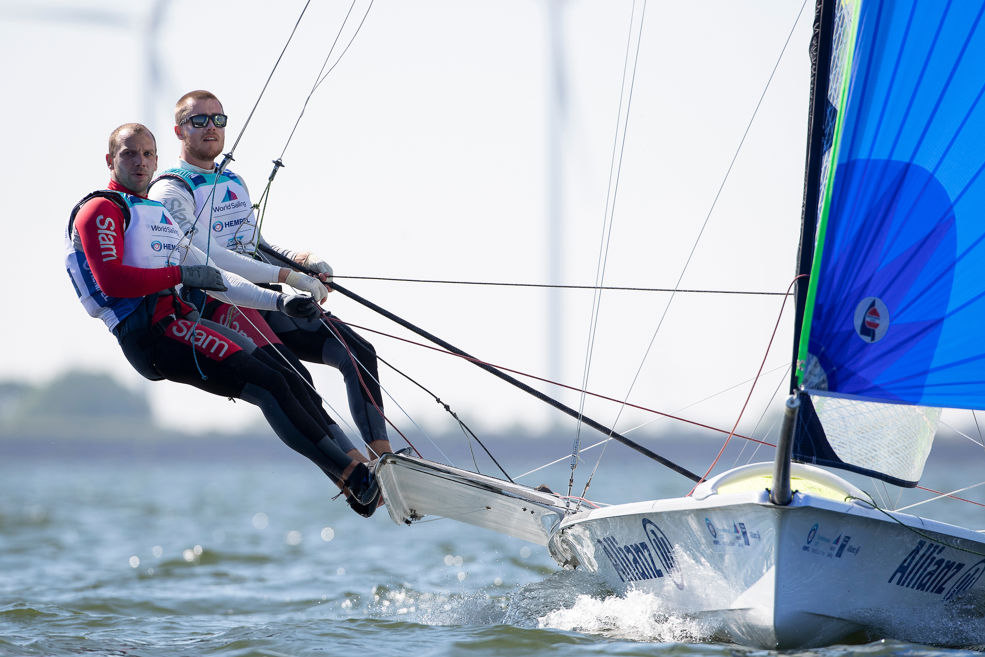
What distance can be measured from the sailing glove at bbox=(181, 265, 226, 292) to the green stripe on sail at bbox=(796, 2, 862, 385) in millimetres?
2128

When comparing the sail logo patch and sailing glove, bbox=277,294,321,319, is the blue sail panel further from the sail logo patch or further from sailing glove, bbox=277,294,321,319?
sailing glove, bbox=277,294,321,319

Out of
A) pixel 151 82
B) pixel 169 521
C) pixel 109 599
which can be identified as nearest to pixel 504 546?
pixel 109 599

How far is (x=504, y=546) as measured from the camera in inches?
432

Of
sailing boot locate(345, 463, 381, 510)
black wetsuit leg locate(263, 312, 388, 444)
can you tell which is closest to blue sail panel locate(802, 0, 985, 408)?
sailing boot locate(345, 463, 381, 510)

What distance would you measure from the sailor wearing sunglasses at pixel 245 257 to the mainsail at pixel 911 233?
71.8 inches

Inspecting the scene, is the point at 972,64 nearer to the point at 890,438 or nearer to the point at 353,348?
the point at 890,438

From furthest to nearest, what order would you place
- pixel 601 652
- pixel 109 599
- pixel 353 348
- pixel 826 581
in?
pixel 109 599 < pixel 353 348 < pixel 601 652 < pixel 826 581

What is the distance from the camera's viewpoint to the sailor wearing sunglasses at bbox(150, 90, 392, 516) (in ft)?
15.0

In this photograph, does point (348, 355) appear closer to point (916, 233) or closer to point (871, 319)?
point (871, 319)

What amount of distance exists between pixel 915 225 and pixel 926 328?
0.36 meters

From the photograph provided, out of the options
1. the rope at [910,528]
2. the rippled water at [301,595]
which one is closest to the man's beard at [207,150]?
the rippled water at [301,595]

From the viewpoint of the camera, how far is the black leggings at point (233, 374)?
4.39 meters

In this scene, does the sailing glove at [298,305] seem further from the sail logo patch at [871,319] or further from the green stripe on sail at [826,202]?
the sail logo patch at [871,319]

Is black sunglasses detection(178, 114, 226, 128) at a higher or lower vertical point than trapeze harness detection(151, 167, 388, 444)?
higher
